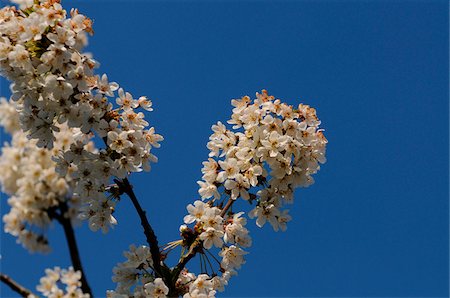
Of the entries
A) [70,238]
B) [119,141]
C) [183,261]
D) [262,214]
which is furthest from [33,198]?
[262,214]

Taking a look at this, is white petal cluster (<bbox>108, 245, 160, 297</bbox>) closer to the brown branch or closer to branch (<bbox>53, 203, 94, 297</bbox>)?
the brown branch

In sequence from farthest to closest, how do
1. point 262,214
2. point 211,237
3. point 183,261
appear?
point 262,214
point 183,261
point 211,237

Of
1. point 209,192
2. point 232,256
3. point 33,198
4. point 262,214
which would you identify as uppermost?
point 209,192

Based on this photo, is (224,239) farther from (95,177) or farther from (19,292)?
(19,292)

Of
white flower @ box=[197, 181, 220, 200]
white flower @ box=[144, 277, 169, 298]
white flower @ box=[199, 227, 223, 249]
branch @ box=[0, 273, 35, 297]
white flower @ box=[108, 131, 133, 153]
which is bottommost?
branch @ box=[0, 273, 35, 297]

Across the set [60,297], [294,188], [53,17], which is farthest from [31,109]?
[294,188]

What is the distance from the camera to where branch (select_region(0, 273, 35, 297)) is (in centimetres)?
376

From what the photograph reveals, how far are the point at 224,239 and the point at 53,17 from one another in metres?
2.51

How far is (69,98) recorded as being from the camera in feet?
17.2

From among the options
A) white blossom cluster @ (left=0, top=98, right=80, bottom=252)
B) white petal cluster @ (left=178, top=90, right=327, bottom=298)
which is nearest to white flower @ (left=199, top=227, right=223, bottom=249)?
white petal cluster @ (left=178, top=90, right=327, bottom=298)

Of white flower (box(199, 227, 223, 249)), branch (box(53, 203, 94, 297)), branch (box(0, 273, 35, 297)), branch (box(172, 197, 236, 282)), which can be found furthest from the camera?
branch (box(172, 197, 236, 282))

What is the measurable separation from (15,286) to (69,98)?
6.32 feet

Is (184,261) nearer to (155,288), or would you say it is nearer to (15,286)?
(155,288)

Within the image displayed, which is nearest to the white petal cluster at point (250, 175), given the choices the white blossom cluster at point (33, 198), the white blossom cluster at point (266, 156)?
the white blossom cluster at point (266, 156)
